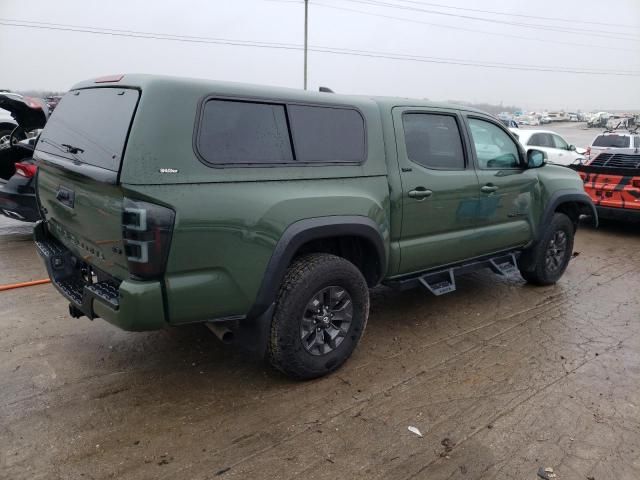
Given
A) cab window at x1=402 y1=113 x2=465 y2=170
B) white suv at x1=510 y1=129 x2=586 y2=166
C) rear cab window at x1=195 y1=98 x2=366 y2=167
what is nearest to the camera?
rear cab window at x1=195 y1=98 x2=366 y2=167

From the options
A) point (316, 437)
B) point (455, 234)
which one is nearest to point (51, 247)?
point (316, 437)

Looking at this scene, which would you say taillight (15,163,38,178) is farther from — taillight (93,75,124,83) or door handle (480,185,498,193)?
door handle (480,185,498,193)

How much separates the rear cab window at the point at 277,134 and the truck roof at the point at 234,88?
0.06 meters

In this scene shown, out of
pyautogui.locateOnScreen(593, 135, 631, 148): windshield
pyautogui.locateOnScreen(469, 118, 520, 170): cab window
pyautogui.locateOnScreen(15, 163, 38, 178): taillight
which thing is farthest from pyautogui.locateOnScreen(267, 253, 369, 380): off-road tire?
pyautogui.locateOnScreen(593, 135, 631, 148): windshield

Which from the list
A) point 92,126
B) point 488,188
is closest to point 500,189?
point 488,188

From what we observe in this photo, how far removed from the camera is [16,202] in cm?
624

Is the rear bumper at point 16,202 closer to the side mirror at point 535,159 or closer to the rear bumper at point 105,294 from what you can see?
the rear bumper at point 105,294

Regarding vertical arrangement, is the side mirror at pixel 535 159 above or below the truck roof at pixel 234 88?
below

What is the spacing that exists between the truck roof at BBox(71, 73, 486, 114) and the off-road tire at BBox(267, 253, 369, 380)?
3.44ft

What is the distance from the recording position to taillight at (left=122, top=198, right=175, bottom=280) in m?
2.49

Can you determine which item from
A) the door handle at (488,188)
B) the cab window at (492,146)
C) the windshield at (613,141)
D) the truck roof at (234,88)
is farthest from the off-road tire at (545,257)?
the windshield at (613,141)

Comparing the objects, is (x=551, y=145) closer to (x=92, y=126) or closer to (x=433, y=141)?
(x=433, y=141)

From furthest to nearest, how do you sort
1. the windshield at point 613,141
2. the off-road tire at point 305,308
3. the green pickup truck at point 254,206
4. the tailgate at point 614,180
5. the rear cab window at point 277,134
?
the windshield at point 613,141 → the tailgate at point 614,180 → the off-road tire at point 305,308 → the rear cab window at point 277,134 → the green pickup truck at point 254,206

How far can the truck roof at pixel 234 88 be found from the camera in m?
2.70
